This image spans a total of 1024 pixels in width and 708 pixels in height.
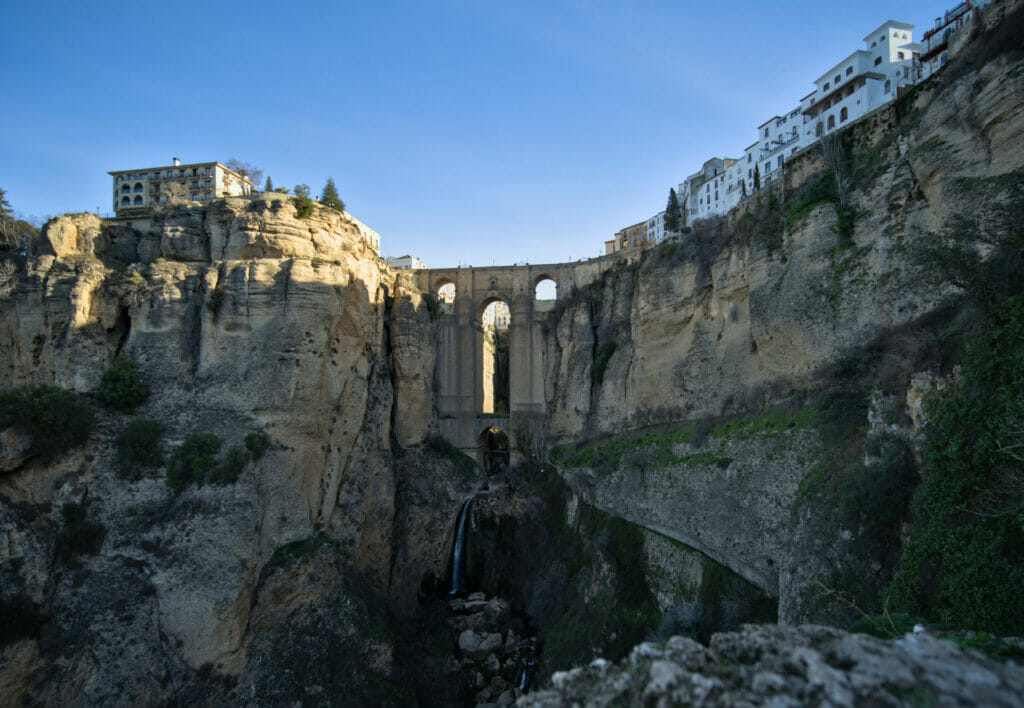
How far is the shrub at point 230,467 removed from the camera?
2036cm

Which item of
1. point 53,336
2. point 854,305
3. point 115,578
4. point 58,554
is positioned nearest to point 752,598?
point 854,305

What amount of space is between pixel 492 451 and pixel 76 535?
69.5 feet

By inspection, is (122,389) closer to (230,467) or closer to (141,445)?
(141,445)

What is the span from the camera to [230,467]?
67.5 ft

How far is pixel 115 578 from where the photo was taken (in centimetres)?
1858

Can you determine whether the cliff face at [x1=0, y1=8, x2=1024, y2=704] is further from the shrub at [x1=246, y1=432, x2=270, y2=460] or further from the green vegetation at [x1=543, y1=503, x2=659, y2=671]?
the shrub at [x1=246, y1=432, x2=270, y2=460]

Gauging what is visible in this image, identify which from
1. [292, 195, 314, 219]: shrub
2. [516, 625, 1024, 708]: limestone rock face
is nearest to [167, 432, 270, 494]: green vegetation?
[292, 195, 314, 219]: shrub

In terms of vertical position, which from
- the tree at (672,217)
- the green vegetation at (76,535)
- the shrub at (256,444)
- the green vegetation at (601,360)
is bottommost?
the green vegetation at (76,535)

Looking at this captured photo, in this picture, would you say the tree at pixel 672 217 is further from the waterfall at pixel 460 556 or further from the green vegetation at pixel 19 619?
the green vegetation at pixel 19 619

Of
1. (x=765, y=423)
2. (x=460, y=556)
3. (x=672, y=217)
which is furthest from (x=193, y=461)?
(x=672, y=217)

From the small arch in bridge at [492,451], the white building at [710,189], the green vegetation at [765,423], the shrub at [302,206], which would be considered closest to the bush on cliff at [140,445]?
the shrub at [302,206]

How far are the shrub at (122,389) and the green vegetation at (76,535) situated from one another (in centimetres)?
378

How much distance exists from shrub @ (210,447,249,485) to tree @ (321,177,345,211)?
14196mm

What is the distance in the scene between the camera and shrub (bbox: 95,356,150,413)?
21.5 metres
